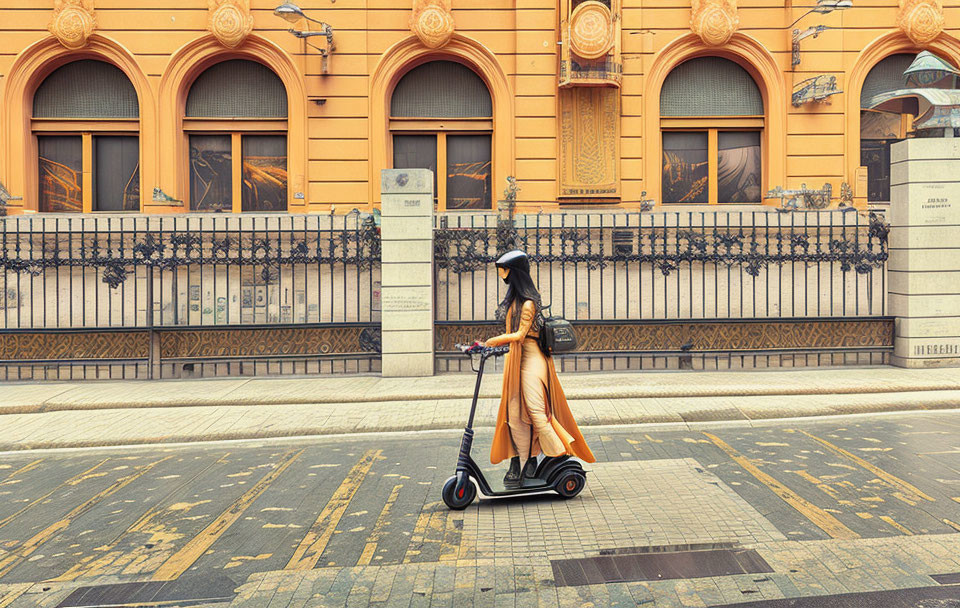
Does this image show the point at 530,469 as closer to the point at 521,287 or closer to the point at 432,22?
the point at 521,287

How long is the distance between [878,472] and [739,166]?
33.8ft

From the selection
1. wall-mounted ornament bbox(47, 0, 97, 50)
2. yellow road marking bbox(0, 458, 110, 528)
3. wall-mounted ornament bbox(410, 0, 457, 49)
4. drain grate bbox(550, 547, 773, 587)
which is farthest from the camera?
wall-mounted ornament bbox(410, 0, 457, 49)

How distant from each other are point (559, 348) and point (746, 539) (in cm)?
193

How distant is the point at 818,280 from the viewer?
12.4 metres

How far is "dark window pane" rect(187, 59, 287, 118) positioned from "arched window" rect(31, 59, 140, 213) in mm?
1363

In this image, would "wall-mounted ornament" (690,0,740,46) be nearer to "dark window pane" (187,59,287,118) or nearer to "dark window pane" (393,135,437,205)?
"dark window pane" (393,135,437,205)

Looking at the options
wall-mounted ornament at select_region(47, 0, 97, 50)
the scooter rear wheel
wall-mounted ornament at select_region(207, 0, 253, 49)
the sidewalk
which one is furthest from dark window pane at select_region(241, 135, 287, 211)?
the scooter rear wheel

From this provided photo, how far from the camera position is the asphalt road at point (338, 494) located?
4.85m

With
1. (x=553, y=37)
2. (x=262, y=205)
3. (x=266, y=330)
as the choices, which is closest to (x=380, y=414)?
(x=266, y=330)

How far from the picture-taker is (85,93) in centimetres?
1498

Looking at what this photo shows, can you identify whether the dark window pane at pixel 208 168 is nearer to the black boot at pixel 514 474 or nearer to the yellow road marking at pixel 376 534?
the yellow road marking at pixel 376 534

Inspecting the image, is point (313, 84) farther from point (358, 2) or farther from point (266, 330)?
point (266, 330)

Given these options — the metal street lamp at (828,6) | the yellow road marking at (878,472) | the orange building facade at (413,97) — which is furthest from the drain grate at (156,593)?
the metal street lamp at (828,6)

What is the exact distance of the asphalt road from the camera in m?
4.85
